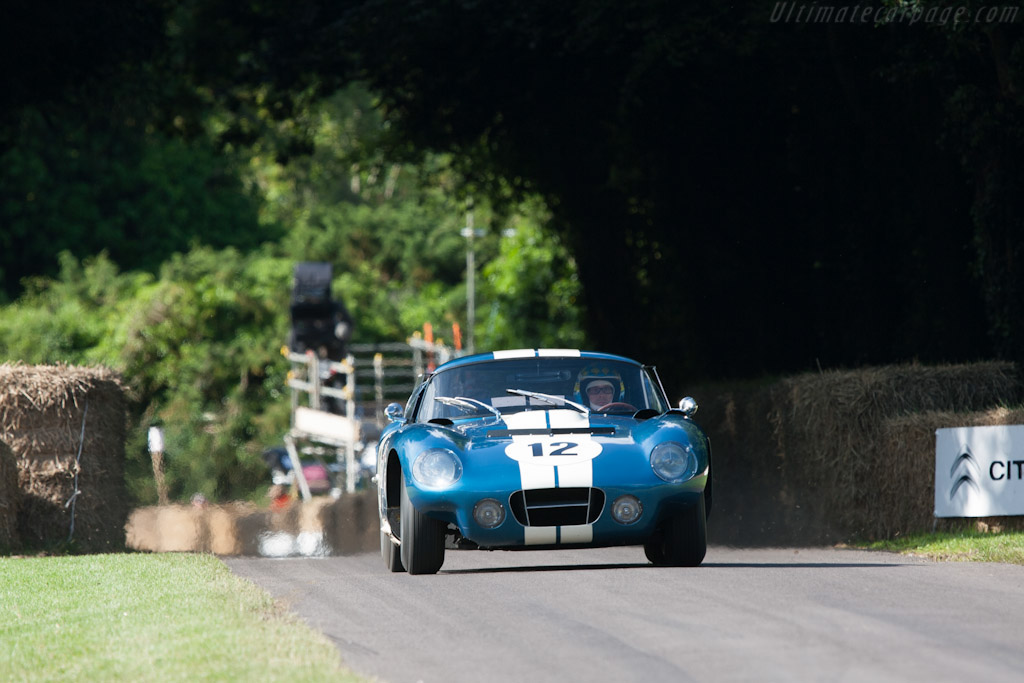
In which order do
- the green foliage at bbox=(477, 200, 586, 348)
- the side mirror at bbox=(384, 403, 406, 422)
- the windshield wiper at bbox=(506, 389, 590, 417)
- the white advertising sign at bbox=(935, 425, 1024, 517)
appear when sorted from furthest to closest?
the green foliage at bbox=(477, 200, 586, 348) < the white advertising sign at bbox=(935, 425, 1024, 517) < the side mirror at bbox=(384, 403, 406, 422) < the windshield wiper at bbox=(506, 389, 590, 417)

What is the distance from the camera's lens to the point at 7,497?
14.7 metres

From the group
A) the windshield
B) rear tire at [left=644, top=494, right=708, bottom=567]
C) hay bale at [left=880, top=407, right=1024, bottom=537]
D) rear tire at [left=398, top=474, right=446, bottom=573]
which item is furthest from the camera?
hay bale at [left=880, top=407, right=1024, bottom=537]

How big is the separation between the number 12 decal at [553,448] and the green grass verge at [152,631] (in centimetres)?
198

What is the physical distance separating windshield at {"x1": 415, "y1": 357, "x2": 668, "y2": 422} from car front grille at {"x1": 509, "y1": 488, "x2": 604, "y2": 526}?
1.21 metres

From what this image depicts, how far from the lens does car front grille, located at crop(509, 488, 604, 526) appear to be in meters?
10.1

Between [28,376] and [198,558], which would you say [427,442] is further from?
[28,376]

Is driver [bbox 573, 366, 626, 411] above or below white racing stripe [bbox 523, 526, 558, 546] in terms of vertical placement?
above

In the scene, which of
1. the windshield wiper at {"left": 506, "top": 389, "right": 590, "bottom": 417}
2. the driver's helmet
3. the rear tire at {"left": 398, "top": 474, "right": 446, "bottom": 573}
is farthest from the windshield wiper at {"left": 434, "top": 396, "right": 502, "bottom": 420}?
the rear tire at {"left": 398, "top": 474, "right": 446, "bottom": 573}

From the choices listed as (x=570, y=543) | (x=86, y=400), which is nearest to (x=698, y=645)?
(x=570, y=543)

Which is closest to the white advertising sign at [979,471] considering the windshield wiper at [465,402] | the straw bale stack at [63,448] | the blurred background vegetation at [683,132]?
the blurred background vegetation at [683,132]

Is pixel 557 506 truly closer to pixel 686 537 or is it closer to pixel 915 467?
pixel 686 537

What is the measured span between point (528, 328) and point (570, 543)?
34.2 metres

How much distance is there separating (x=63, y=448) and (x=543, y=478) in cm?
702

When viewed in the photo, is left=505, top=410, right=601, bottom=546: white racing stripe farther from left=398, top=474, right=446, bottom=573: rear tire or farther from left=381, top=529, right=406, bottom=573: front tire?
left=381, top=529, right=406, bottom=573: front tire
